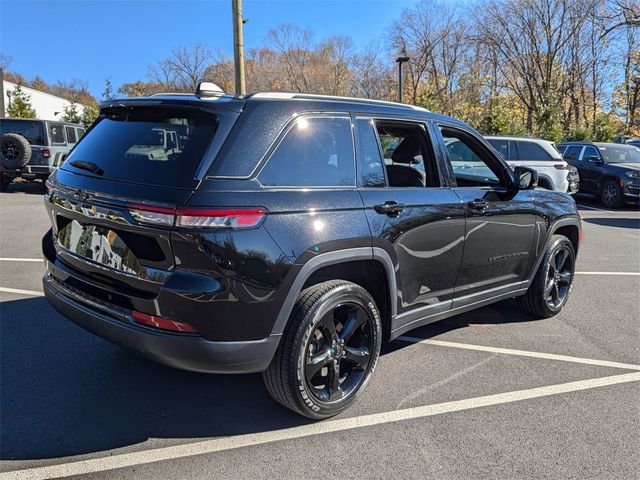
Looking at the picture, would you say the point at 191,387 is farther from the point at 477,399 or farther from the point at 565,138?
the point at 565,138

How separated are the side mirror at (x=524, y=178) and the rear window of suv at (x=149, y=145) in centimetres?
274

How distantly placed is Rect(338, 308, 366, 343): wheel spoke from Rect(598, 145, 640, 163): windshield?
46.7ft

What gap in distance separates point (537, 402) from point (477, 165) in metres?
2.49

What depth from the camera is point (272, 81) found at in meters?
42.6

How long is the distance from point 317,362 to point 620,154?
1514 cm

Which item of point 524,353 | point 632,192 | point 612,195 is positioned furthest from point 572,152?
point 524,353

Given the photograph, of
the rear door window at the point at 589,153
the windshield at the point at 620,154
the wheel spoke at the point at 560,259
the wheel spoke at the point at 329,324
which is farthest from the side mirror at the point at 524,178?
the rear door window at the point at 589,153

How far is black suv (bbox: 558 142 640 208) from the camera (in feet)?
44.9

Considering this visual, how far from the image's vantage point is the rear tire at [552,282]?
4.75m

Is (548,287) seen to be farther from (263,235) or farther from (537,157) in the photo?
(537,157)

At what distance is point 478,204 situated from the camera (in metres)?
3.87

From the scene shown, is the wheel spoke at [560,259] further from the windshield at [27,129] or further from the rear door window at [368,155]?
the windshield at [27,129]

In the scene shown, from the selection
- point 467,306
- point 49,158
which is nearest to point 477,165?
point 467,306

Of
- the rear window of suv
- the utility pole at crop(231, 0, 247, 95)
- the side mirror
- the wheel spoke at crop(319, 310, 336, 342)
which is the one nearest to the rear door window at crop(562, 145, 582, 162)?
the utility pole at crop(231, 0, 247, 95)
